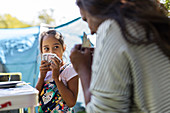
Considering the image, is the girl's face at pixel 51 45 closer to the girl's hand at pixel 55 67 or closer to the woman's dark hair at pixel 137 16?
the girl's hand at pixel 55 67

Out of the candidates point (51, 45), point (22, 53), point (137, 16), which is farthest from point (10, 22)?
point (137, 16)

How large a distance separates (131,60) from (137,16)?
0.13m

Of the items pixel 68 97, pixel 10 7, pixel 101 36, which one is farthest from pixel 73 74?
pixel 10 7

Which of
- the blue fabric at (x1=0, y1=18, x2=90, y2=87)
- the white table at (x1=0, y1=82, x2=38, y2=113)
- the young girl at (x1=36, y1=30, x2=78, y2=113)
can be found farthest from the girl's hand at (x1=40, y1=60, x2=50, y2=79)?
the blue fabric at (x1=0, y1=18, x2=90, y2=87)

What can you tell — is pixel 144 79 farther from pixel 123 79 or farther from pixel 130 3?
pixel 130 3

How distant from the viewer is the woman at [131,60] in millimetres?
598

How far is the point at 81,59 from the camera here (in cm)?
78

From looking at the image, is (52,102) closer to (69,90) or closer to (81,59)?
(69,90)

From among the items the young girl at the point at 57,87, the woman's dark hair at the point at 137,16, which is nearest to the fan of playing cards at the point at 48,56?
the young girl at the point at 57,87

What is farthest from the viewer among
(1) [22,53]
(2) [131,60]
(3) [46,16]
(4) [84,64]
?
(3) [46,16]

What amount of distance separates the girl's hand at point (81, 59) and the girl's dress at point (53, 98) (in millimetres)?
728

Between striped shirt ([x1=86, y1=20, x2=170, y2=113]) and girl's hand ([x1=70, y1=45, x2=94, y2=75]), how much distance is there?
14 centimetres

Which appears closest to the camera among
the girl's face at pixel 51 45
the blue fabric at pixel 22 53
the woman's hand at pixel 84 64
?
the woman's hand at pixel 84 64

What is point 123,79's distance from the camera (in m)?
0.60
